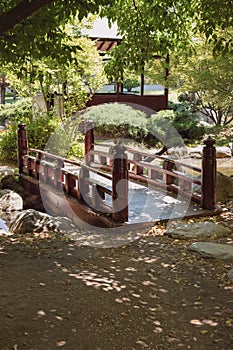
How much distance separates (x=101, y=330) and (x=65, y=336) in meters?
0.33

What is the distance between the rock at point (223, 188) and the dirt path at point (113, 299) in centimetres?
318

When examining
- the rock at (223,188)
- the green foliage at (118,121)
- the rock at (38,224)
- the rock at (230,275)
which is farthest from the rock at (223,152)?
the rock at (230,275)

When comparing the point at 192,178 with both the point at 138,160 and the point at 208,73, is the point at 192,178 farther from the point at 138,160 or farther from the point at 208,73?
the point at 208,73

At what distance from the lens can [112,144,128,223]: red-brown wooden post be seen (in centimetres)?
755

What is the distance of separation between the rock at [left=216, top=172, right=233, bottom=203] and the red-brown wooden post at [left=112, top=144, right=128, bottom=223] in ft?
8.92

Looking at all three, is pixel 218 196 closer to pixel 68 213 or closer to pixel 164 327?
pixel 68 213

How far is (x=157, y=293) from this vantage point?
16.2 feet

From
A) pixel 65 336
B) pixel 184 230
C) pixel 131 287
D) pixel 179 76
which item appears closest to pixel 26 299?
pixel 65 336

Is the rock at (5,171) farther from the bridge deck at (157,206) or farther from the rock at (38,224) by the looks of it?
the bridge deck at (157,206)

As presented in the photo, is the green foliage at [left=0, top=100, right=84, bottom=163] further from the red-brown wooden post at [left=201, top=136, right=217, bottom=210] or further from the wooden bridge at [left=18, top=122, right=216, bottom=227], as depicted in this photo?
the red-brown wooden post at [left=201, top=136, right=217, bottom=210]

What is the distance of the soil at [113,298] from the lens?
3818 mm

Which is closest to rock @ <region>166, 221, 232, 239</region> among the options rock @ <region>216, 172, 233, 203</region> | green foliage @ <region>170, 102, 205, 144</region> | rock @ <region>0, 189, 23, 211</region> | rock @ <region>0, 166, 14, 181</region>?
rock @ <region>216, 172, 233, 203</region>

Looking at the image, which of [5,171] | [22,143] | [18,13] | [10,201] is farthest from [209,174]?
[5,171]

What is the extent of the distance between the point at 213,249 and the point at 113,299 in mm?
2103
